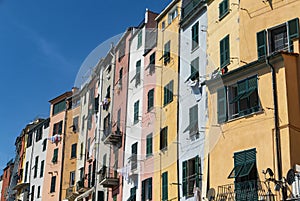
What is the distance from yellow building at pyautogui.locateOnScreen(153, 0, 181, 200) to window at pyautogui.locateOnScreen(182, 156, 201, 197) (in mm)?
818

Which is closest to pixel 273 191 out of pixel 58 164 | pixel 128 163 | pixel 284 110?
pixel 284 110

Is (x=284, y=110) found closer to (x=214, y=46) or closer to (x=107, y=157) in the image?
(x=214, y=46)

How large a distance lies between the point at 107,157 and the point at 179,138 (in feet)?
43.5

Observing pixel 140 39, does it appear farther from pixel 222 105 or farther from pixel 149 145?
pixel 222 105

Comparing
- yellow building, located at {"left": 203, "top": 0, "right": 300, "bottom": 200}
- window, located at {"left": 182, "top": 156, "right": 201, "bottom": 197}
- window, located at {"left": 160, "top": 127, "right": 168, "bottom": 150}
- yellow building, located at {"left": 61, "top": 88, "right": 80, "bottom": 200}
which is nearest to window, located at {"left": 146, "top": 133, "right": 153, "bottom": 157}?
window, located at {"left": 160, "top": 127, "right": 168, "bottom": 150}

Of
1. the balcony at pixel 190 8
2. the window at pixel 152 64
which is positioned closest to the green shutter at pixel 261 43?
the balcony at pixel 190 8

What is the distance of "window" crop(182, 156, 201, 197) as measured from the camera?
27.6m

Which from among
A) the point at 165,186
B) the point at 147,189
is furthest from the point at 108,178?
the point at 165,186

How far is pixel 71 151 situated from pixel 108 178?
1465 cm

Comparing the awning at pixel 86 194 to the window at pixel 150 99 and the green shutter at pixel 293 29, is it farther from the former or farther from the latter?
the green shutter at pixel 293 29

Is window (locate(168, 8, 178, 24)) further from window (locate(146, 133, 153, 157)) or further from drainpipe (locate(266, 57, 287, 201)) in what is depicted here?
drainpipe (locate(266, 57, 287, 201))

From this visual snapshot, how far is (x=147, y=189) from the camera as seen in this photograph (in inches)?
1309

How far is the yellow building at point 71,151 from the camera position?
51.6 m

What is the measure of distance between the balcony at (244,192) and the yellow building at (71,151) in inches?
1084
